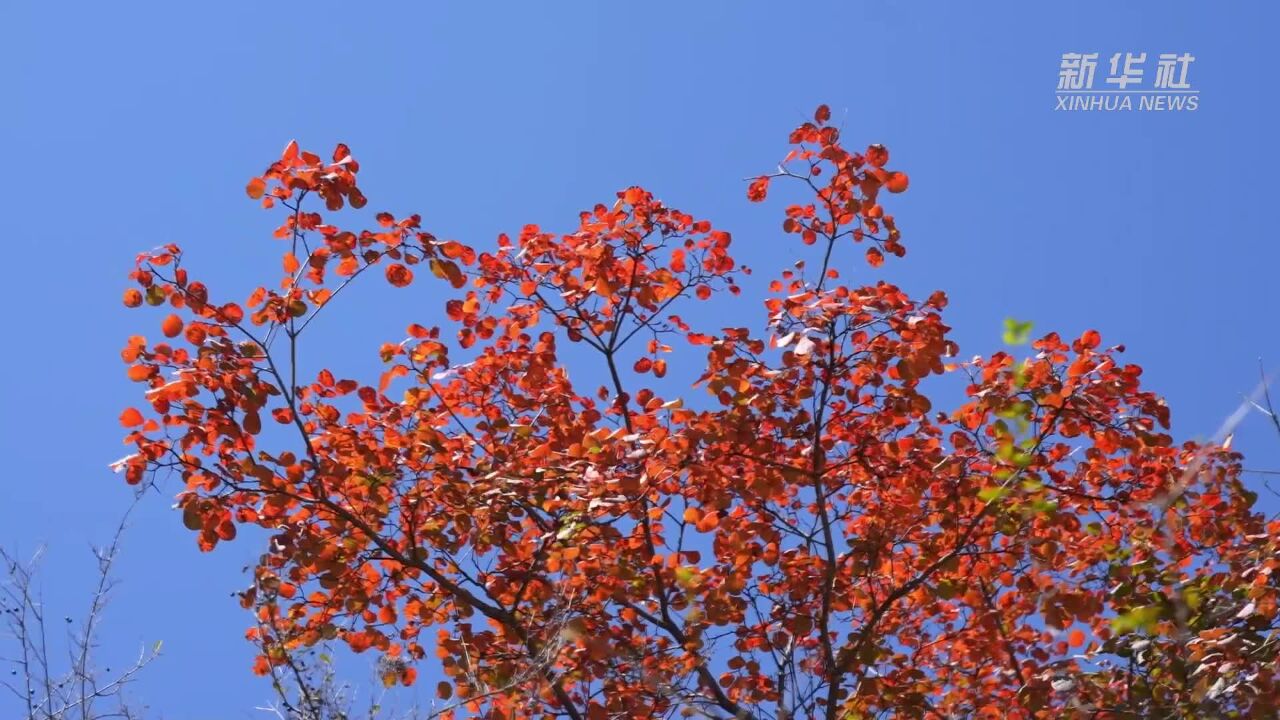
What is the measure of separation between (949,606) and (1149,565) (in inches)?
51.1

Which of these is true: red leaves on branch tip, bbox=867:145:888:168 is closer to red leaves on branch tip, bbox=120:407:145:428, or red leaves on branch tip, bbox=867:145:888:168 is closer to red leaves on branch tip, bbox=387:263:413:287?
red leaves on branch tip, bbox=387:263:413:287

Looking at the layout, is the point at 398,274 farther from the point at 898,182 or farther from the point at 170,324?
the point at 898,182

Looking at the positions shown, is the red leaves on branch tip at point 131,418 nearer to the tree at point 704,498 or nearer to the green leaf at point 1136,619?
the tree at point 704,498

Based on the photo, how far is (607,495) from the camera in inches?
178

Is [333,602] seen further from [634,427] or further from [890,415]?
[890,415]

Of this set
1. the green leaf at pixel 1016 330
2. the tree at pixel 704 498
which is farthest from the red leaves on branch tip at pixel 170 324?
the green leaf at pixel 1016 330

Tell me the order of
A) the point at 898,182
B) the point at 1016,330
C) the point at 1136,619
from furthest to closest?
the point at 898,182
the point at 1136,619
the point at 1016,330

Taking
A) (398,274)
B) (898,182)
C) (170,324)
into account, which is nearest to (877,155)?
(898,182)

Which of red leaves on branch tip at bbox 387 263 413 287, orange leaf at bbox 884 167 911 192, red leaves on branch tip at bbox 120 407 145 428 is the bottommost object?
red leaves on branch tip at bbox 120 407 145 428

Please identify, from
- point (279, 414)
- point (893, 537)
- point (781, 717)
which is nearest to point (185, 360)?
point (279, 414)

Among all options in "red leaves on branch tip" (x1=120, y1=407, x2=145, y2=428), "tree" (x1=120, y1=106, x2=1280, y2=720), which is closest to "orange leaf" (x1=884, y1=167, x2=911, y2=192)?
"tree" (x1=120, y1=106, x2=1280, y2=720)

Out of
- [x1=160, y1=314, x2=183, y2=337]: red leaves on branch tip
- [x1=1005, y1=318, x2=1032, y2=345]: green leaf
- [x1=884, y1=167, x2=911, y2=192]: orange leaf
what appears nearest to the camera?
[x1=1005, y1=318, x2=1032, y2=345]: green leaf

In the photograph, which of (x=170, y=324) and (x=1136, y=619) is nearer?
→ (x=1136, y=619)

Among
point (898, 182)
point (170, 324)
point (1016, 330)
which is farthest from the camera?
point (898, 182)
